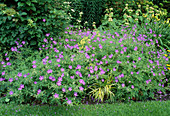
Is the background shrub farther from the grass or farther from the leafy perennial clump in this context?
the grass

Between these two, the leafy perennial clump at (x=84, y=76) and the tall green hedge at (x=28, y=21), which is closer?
the leafy perennial clump at (x=84, y=76)

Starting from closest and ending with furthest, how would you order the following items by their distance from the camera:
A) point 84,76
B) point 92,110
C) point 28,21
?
point 92,110 → point 84,76 → point 28,21

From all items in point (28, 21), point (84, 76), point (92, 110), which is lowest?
point (92, 110)

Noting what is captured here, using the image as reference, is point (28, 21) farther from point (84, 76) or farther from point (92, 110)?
point (92, 110)

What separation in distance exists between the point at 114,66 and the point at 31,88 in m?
1.65

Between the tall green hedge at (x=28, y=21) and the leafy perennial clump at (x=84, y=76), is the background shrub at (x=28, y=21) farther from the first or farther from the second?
the leafy perennial clump at (x=84, y=76)

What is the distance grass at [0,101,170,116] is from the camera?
311cm

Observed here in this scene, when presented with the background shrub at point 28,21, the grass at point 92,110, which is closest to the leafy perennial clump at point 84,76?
the grass at point 92,110

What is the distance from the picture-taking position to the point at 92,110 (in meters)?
3.24

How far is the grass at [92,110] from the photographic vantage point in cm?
311

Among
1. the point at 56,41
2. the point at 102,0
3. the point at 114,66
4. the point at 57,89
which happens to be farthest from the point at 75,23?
the point at 57,89

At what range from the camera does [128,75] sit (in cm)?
374

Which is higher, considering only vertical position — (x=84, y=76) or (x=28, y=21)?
(x=28, y=21)

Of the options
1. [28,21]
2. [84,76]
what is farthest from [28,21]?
[84,76]
